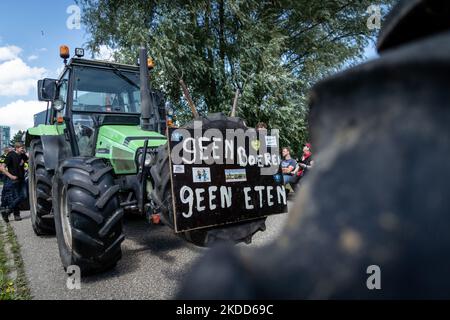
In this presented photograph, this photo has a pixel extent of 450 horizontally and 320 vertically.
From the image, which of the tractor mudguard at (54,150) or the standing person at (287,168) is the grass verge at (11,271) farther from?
the standing person at (287,168)

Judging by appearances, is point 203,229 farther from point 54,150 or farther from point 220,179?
point 54,150

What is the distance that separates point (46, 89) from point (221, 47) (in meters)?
6.64

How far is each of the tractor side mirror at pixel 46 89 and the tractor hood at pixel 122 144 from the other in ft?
3.50

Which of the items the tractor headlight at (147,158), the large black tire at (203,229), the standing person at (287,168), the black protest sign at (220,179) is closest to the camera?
the black protest sign at (220,179)

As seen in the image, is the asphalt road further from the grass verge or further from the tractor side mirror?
the tractor side mirror

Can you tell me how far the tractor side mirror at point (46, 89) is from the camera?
14.6ft

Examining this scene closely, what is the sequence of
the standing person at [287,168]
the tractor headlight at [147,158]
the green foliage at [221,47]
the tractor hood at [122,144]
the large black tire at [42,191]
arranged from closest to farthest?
1. the tractor headlight at [147,158]
2. the tractor hood at [122,144]
3. the large black tire at [42,191]
4. the standing person at [287,168]
5. the green foliage at [221,47]

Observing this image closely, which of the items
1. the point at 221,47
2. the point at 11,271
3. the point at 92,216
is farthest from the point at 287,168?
the point at 11,271

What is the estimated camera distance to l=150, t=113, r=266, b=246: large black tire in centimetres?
282

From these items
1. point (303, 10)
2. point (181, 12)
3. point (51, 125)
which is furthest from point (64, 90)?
point (303, 10)

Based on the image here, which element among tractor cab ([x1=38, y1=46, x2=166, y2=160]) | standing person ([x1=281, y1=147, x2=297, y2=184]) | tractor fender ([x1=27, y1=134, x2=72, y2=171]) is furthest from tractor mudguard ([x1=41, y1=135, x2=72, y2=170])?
standing person ([x1=281, y1=147, x2=297, y2=184])

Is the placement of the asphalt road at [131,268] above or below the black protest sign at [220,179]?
below

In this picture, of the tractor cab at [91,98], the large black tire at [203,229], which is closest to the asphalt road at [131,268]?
the large black tire at [203,229]

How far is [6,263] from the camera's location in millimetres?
3846
